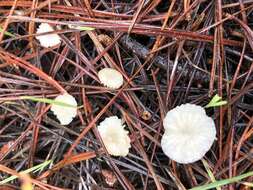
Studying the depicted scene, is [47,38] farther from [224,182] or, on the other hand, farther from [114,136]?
[224,182]

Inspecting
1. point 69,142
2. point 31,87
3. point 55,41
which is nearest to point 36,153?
point 69,142

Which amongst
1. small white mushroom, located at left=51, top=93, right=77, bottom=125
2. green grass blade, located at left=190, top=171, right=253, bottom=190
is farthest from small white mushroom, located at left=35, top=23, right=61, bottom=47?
green grass blade, located at left=190, top=171, right=253, bottom=190

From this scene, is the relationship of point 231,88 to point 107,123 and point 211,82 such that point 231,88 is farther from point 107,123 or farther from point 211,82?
point 107,123

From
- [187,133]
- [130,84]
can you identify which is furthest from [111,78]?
[187,133]

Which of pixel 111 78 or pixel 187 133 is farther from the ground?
pixel 111 78

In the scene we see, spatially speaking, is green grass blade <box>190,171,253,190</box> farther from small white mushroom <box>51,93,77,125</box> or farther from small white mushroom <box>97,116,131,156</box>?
small white mushroom <box>51,93,77,125</box>
